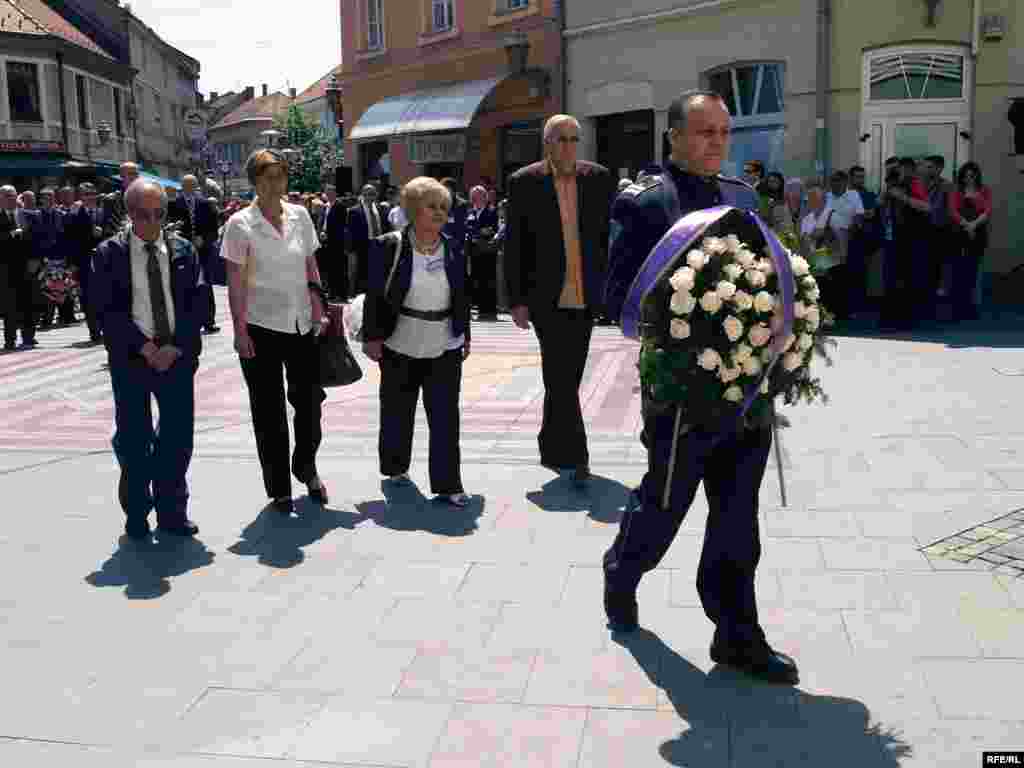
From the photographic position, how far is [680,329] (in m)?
3.50

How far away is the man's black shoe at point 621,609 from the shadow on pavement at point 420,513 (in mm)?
1467

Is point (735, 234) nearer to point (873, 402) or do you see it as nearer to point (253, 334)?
point (253, 334)

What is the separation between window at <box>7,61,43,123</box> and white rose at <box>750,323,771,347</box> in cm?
4127

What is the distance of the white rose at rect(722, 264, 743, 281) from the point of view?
136 inches

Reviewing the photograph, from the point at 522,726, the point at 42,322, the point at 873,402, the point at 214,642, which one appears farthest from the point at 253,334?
the point at 42,322

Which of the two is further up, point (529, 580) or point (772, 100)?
point (772, 100)

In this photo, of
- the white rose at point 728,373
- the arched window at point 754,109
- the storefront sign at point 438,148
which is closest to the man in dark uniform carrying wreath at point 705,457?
the white rose at point 728,373

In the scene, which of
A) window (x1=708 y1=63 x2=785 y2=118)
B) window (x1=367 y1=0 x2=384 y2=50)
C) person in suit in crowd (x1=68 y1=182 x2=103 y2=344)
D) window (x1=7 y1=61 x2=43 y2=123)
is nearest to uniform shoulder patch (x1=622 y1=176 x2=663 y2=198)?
person in suit in crowd (x1=68 y1=182 x2=103 y2=344)

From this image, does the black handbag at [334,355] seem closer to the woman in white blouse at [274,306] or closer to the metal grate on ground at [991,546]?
the woman in white blouse at [274,306]

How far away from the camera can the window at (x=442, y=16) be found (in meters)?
22.0

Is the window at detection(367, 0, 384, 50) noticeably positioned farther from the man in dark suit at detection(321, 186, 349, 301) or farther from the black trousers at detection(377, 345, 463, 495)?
the black trousers at detection(377, 345, 463, 495)

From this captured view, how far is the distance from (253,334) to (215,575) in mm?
1419

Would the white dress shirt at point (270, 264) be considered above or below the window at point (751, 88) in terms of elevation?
below

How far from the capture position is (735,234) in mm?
3590
